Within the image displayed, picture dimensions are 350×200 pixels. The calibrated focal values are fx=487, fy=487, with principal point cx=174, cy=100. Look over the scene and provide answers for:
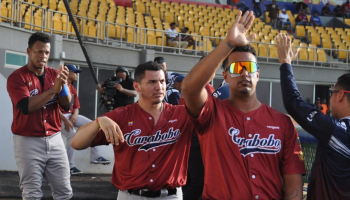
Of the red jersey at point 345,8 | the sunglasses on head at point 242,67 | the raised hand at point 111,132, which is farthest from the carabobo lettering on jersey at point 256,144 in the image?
the red jersey at point 345,8

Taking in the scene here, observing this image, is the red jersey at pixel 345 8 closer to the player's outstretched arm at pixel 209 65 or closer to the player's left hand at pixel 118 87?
the player's left hand at pixel 118 87

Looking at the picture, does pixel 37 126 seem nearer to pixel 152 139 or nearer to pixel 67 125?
pixel 152 139

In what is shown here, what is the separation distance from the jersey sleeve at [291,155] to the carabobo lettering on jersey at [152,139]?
115cm

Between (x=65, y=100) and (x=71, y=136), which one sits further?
(x=71, y=136)

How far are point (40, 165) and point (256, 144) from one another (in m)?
3.01

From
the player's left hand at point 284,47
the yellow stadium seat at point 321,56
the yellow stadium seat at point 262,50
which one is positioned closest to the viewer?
the player's left hand at point 284,47

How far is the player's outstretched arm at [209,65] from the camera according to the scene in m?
3.04

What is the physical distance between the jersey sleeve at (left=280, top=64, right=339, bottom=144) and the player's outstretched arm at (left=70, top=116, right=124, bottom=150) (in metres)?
1.24

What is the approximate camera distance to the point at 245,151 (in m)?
3.25

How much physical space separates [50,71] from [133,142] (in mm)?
2016

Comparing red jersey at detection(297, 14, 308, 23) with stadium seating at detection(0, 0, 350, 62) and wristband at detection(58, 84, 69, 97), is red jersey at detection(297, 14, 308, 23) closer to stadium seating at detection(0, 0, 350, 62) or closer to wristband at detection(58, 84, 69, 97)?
stadium seating at detection(0, 0, 350, 62)

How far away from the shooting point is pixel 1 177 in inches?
356

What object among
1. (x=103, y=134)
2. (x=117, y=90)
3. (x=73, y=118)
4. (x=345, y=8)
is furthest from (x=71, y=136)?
(x=345, y=8)

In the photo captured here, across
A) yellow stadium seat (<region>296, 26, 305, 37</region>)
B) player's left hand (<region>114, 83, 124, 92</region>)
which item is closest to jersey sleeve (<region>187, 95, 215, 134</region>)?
player's left hand (<region>114, 83, 124, 92</region>)
